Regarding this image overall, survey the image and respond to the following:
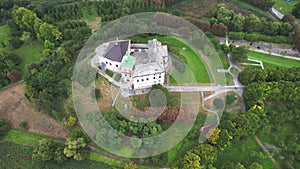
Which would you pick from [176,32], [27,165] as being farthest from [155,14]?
[27,165]

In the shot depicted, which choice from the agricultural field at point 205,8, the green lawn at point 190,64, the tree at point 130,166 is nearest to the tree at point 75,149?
the tree at point 130,166

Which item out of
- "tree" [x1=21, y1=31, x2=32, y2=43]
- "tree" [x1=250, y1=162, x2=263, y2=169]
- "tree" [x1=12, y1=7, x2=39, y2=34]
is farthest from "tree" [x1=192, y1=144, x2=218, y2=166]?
"tree" [x1=12, y1=7, x2=39, y2=34]

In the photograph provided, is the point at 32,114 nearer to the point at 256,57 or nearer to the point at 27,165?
the point at 27,165

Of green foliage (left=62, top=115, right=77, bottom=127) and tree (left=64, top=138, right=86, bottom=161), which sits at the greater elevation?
Result: green foliage (left=62, top=115, right=77, bottom=127)

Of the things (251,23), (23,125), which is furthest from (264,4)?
(23,125)

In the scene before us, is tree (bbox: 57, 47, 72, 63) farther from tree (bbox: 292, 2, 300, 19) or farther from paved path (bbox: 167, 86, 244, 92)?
tree (bbox: 292, 2, 300, 19)

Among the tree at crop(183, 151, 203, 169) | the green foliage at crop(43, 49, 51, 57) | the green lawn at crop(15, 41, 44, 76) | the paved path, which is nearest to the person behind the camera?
the tree at crop(183, 151, 203, 169)

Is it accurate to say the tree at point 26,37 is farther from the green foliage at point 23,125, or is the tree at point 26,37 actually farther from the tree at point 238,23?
the tree at point 238,23
